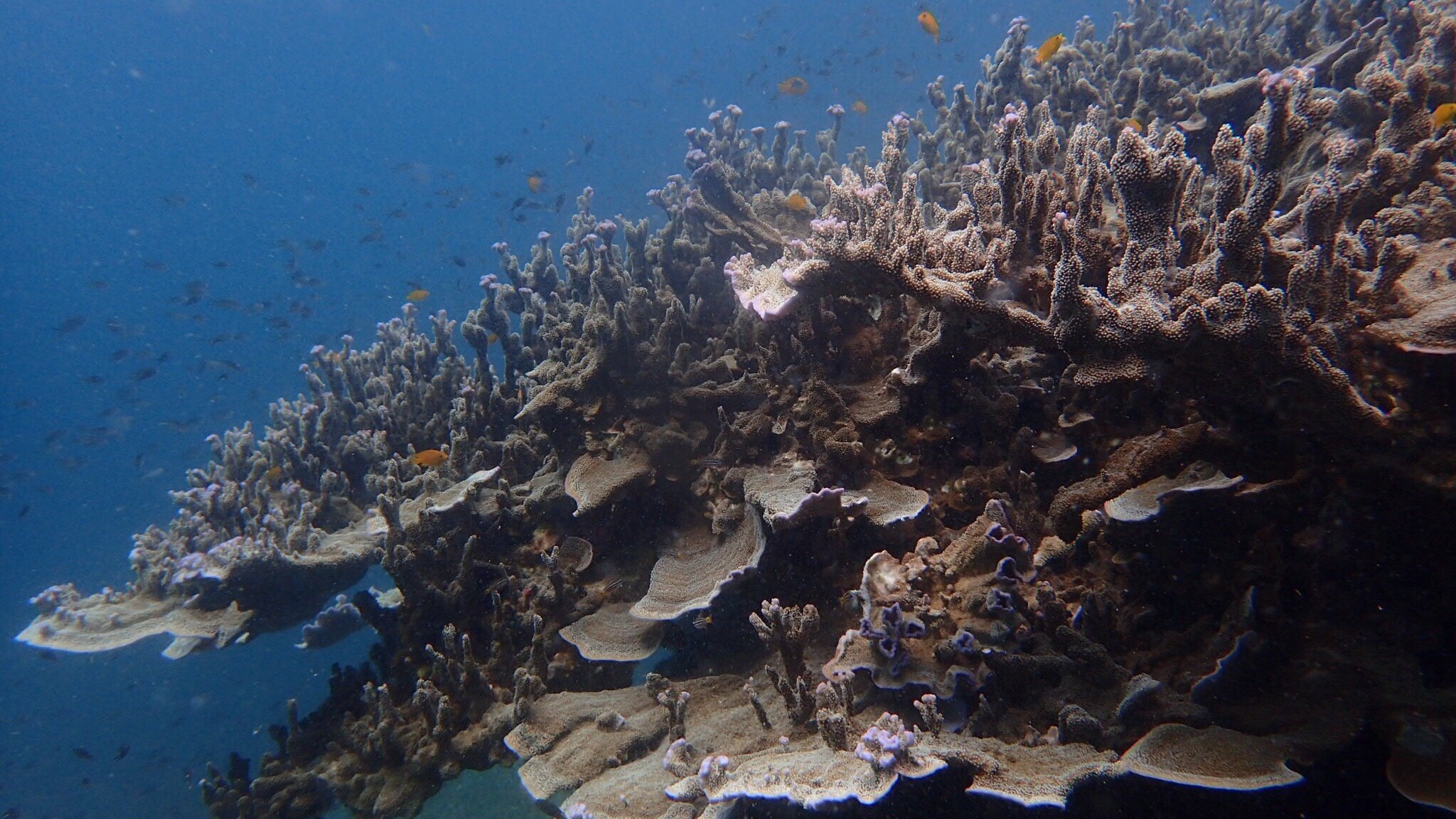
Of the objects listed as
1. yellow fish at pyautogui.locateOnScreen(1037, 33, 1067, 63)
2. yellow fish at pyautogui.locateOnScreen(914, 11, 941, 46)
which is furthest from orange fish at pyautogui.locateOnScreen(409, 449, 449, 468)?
yellow fish at pyautogui.locateOnScreen(914, 11, 941, 46)

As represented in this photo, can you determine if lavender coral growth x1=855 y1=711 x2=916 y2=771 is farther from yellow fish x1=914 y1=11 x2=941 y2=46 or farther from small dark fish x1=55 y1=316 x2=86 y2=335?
small dark fish x1=55 y1=316 x2=86 y2=335

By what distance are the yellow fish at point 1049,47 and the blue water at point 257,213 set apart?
54.4ft

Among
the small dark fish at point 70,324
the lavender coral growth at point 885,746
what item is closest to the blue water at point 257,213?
the small dark fish at point 70,324

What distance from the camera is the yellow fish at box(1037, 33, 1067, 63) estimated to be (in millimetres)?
7414

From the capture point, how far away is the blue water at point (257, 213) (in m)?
23.0

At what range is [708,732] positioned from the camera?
3.50 meters

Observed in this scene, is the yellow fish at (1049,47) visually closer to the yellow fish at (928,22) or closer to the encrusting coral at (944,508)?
the encrusting coral at (944,508)

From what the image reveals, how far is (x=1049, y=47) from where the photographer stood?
748cm

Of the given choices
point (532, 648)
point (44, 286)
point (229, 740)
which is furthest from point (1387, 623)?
point (44, 286)

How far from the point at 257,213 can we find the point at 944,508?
304 ft

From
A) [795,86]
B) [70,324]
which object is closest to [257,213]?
[70,324]

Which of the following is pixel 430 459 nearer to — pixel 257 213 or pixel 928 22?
pixel 928 22

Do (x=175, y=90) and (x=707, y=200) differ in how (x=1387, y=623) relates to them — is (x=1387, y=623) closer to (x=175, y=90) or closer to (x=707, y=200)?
(x=707, y=200)

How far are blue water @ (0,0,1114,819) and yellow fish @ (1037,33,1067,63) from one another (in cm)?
1658
